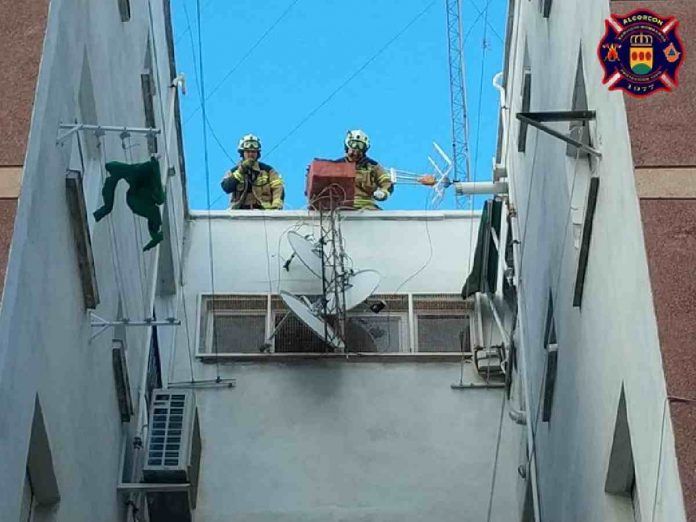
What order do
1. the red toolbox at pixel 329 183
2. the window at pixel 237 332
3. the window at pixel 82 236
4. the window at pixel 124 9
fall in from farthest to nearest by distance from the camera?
the red toolbox at pixel 329 183 < the window at pixel 237 332 < the window at pixel 124 9 < the window at pixel 82 236

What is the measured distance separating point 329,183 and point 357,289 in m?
A: 2.09

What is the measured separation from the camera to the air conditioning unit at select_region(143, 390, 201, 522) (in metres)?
14.5

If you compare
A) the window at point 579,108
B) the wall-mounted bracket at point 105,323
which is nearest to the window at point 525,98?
the window at point 579,108

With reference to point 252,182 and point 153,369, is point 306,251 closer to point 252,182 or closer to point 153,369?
point 153,369

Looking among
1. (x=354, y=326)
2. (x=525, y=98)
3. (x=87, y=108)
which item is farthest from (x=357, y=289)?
(x=87, y=108)

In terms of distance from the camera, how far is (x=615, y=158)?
1070cm

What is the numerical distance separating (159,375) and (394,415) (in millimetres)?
2720

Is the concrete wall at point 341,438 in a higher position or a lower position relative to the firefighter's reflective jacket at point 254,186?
lower

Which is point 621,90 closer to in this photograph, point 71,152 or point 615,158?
point 615,158

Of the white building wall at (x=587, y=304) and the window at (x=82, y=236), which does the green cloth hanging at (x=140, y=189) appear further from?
the white building wall at (x=587, y=304)

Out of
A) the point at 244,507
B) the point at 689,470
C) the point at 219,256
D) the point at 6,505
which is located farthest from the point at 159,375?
the point at 689,470

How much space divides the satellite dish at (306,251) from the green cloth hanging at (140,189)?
634cm

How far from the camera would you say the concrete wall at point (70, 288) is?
9953 millimetres

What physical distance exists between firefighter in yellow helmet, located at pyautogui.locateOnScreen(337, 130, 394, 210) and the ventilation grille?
5.99 m
